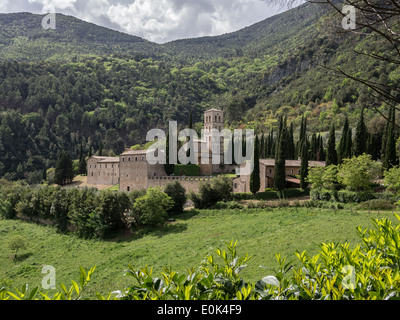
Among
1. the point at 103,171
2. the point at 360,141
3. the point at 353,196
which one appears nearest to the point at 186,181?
the point at 103,171

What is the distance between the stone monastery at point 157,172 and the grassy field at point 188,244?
856cm

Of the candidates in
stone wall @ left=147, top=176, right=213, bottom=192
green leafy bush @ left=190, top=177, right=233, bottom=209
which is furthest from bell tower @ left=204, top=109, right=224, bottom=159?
green leafy bush @ left=190, top=177, right=233, bottom=209

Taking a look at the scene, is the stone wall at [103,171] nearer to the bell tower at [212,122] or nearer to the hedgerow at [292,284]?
the bell tower at [212,122]

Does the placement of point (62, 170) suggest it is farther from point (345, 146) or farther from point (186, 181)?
point (345, 146)

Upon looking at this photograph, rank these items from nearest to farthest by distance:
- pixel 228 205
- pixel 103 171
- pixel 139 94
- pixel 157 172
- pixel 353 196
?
pixel 353 196
pixel 228 205
pixel 157 172
pixel 103 171
pixel 139 94

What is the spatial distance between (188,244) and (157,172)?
945 inches

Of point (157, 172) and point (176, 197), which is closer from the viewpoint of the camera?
point (176, 197)

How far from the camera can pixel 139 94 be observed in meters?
135

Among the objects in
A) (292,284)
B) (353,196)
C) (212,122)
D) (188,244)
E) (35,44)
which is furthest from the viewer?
(35,44)

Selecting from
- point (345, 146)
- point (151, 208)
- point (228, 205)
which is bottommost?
point (228, 205)

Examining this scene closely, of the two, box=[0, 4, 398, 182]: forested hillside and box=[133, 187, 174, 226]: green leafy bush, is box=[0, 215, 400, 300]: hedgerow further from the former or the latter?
box=[0, 4, 398, 182]: forested hillside

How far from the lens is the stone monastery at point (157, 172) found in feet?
119

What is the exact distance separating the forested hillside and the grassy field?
950 inches

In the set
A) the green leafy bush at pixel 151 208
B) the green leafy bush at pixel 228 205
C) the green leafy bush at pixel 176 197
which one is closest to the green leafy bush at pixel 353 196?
the green leafy bush at pixel 228 205
